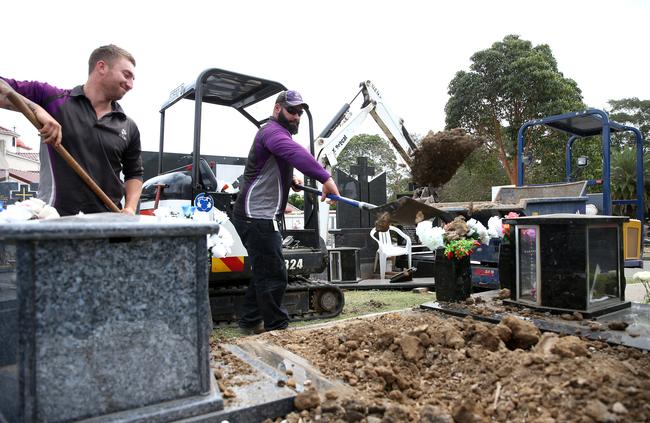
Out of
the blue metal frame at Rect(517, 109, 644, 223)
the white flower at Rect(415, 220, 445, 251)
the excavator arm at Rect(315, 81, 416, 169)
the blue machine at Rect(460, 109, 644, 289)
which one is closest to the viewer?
the white flower at Rect(415, 220, 445, 251)

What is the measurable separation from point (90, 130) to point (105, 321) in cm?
143

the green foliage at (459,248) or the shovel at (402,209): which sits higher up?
the shovel at (402,209)

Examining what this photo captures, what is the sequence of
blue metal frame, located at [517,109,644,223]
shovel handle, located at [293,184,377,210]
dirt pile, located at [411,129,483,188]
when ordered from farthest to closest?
1. dirt pile, located at [411,129,483,188]
2. blue metal frame, located at [517,109,644,223]
3. shovel handle, located at [293,184,377,210]

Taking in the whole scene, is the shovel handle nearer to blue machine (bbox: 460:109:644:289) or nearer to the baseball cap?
the baseball cap

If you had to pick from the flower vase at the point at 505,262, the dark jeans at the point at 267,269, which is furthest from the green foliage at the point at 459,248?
the dark jeans at the point at 267,269

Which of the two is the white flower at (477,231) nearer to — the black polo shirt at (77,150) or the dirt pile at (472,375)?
the dirt pile at (472,375)

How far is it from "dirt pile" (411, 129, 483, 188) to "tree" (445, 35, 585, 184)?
1374cm

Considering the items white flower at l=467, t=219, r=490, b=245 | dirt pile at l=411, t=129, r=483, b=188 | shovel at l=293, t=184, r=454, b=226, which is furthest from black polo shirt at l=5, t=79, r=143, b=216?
dirt pile at l=411, t=129, r=483, b=188

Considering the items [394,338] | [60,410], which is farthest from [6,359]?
[394,338]

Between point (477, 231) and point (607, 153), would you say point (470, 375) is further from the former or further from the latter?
point (607, 153)

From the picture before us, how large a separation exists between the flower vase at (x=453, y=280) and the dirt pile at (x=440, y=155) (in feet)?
15.9

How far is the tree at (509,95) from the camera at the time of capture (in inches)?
827

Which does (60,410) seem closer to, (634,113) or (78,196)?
(78,196)

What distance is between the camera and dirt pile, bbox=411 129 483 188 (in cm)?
884
